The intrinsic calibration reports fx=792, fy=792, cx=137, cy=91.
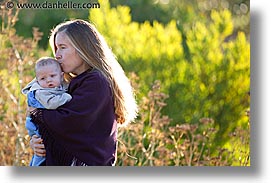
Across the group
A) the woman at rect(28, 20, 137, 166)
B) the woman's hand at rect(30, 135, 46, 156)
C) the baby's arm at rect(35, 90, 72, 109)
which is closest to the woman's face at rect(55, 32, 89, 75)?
the woman at rect(28, 20, 137, 166)

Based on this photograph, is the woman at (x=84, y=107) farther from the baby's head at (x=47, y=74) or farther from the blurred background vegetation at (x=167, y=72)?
the blurred background vegetation at (x=167, y=72)

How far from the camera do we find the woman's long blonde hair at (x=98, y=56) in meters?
3.05

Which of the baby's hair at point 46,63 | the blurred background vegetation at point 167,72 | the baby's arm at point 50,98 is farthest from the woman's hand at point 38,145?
the blurred background vegetation at point 167,72

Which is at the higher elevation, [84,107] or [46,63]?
[46,63]

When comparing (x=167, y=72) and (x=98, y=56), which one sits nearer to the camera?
(x=98, y=56)

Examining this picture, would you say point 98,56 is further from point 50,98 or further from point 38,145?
point 38,145

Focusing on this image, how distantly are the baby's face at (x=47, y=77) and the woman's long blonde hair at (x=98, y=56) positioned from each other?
0.14 m

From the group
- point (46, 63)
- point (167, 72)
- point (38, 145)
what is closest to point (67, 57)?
point (46, 63)

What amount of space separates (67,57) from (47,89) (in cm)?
17

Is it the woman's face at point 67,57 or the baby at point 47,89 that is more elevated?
the woman's face at point 67,57

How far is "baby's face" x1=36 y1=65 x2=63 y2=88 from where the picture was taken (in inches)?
117

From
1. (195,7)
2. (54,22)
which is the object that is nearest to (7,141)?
(54,22)

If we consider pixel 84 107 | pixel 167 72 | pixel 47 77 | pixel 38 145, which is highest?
pixel 167 72

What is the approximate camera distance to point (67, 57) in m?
3.06
